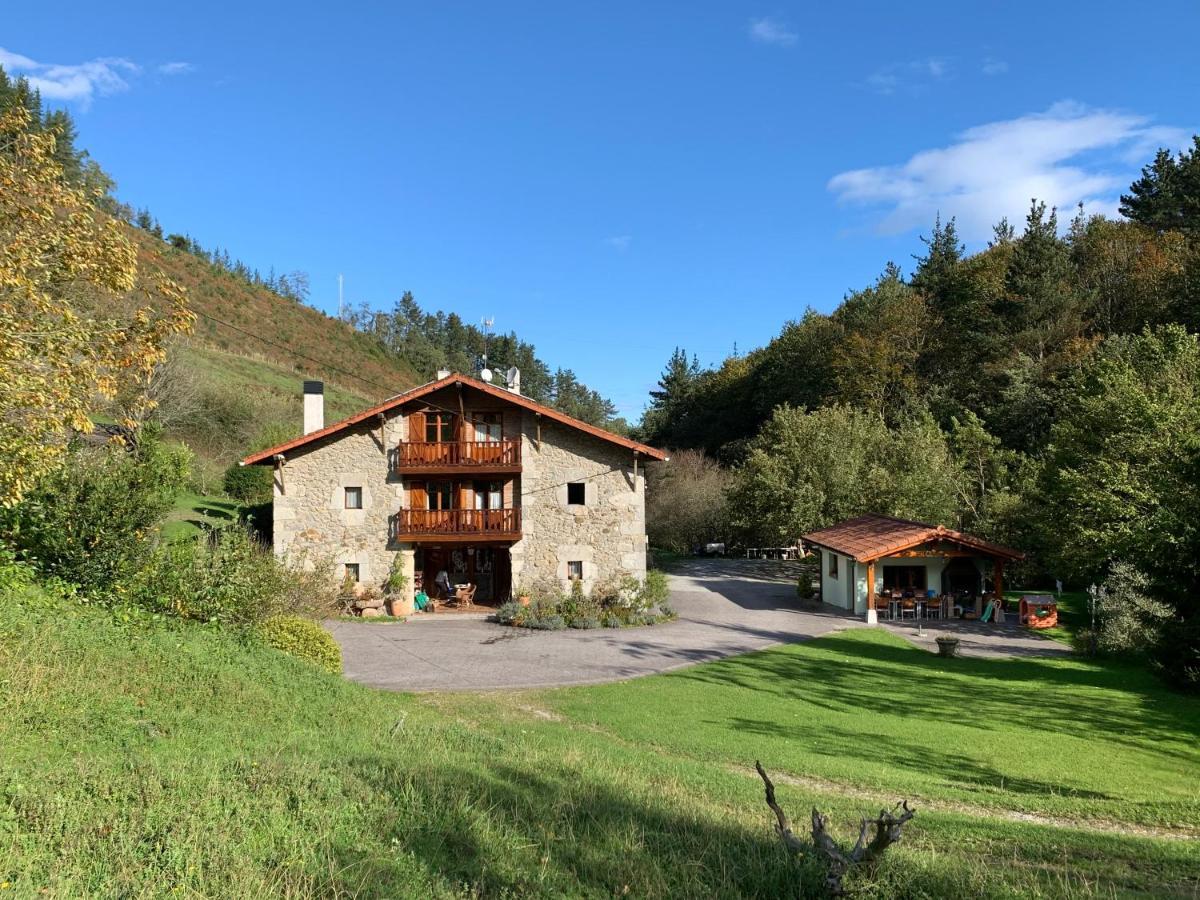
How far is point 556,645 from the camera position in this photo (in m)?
20.6

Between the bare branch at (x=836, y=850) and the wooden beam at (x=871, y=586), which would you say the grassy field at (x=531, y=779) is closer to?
the bare branch at (x=836, y=850)

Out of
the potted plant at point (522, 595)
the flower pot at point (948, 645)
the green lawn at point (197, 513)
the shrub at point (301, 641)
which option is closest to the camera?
the shrub at point (301, 641)

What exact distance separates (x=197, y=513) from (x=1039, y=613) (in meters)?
34.3

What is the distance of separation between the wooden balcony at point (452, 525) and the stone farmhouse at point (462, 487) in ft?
0.11

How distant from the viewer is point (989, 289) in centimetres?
4922

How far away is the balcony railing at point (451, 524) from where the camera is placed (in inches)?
982

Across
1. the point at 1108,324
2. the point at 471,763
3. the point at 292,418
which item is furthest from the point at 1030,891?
the point at 292,418

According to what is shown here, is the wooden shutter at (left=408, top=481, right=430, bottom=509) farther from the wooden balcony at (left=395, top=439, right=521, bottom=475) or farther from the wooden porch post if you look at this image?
the wooden porch post

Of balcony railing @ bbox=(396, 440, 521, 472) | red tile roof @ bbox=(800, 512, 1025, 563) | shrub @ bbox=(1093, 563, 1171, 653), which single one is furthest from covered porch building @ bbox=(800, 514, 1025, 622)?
balcony railing @ bbox=(396, 440, 521, 472)

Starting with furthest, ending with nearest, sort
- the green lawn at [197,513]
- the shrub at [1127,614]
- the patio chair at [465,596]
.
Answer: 1. the green lawn at [197,513]
2. the patio chair at [465,596]
3. the shrub at [1127,614]

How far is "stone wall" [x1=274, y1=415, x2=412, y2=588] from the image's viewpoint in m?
25.1

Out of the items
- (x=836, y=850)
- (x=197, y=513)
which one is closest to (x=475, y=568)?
(x=197, y=513)

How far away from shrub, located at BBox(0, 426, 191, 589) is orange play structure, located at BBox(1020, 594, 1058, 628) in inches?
1035

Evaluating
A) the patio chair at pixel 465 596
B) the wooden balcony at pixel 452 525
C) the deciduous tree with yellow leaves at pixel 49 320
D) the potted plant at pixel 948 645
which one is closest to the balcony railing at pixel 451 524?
the wooden balcony at pixel 452 525
